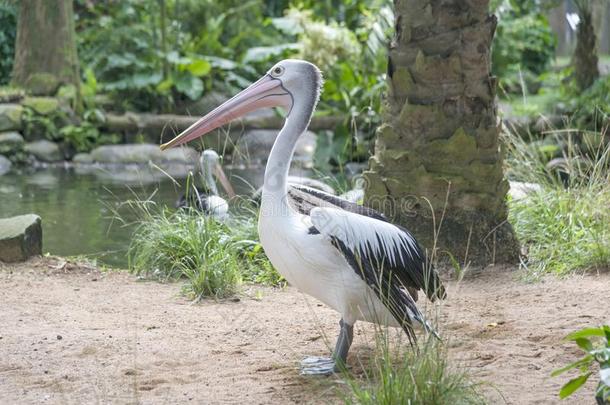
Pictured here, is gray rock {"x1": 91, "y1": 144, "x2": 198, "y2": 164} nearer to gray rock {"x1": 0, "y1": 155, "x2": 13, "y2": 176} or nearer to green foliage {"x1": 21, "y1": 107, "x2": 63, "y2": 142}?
green foliage {"x1": 21, "y1": 107, "x2": 63, "y2": 142}

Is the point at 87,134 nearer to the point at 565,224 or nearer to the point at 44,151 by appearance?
the point at 44,151

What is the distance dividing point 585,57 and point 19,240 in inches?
440

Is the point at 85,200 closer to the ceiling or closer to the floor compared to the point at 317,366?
closer to the floor

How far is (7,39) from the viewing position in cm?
1925

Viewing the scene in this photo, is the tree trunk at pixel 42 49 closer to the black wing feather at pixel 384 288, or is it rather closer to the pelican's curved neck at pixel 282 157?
the pelican's curved neck at pixel 282 157

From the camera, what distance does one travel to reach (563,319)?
16.3 feet

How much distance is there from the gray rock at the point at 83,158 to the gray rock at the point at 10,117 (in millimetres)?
1188

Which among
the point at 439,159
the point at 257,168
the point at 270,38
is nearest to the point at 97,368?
the point at 439,159

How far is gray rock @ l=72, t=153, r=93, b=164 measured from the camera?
50.5 feet

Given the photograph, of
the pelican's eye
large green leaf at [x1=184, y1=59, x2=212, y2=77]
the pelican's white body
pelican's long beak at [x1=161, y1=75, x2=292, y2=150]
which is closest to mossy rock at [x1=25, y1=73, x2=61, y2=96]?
large green leaf at [x1=184, y1=59, x2=212, y2=77]

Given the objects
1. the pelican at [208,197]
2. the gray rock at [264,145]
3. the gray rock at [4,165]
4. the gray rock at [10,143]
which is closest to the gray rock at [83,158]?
the gray rock at [10,143]

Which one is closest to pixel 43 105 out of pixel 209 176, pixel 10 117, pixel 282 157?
pixel 10 117

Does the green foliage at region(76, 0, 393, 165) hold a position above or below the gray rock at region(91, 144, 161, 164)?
above

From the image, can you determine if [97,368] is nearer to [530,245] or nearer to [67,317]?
[67,317]
